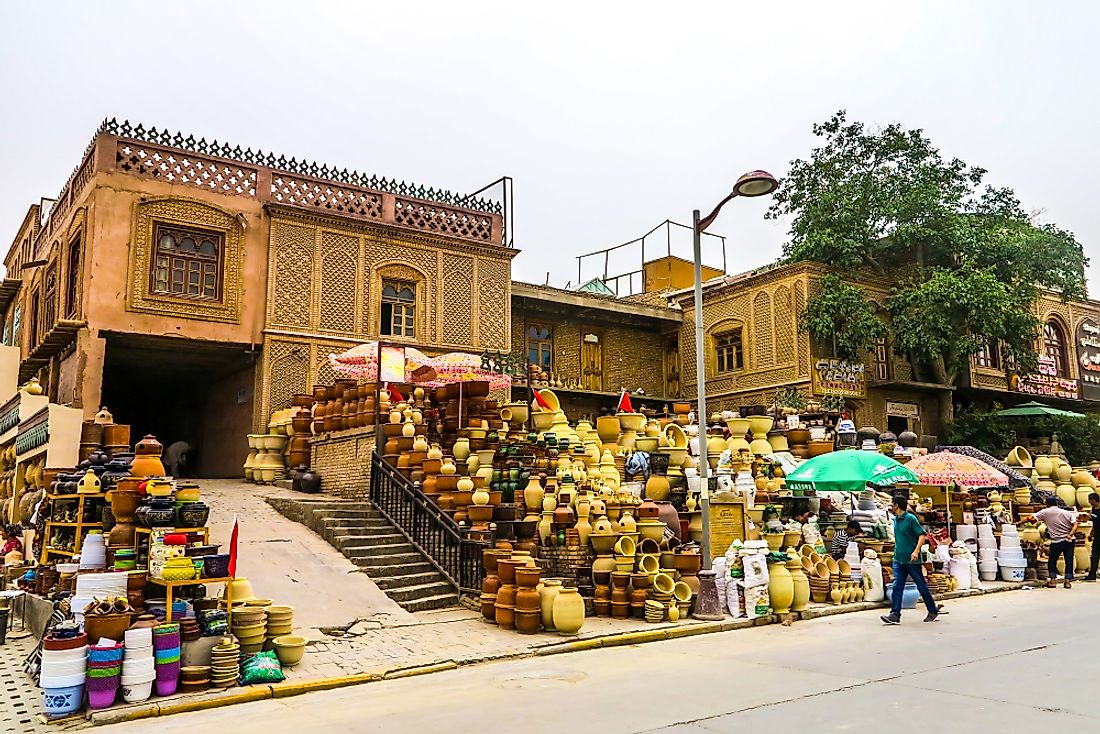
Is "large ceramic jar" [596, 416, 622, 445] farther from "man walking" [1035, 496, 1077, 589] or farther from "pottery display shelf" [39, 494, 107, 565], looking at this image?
"pottery display shelf" [39, 494, 107, 565]

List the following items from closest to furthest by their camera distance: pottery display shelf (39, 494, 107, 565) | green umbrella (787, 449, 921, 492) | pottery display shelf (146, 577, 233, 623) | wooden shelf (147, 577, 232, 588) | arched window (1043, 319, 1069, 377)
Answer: pottery display shelf (146, 577, 233, 623) → wooden shelf (147, 577, 232, 588) → pottery display shelf (39, 494, 107, 565) → green umbrella (787, 449, 921, 492) → arched window (1043, 319, 1069, 377)

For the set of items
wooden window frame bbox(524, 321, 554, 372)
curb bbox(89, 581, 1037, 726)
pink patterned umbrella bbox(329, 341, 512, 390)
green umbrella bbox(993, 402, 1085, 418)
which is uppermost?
wooden window frame bbox(524, 321, 554, 372)

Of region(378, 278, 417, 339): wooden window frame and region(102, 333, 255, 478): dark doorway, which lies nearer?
region(102, 333, 255, 478): dark doorway

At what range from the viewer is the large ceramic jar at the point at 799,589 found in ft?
34.6

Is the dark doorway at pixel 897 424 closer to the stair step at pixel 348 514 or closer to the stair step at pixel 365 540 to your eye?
the stair step at pixel 348 514

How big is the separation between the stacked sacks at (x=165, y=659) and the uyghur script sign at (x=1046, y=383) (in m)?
26.7

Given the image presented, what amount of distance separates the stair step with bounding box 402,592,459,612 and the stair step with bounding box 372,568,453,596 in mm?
262

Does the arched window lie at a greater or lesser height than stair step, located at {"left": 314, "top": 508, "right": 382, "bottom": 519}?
greater

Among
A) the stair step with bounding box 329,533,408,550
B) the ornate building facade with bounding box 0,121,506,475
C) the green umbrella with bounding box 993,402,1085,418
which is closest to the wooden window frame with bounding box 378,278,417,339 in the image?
the ornate building facade with bounding box 0,121,506,475

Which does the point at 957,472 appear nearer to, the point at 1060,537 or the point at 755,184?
the point at 1060,537

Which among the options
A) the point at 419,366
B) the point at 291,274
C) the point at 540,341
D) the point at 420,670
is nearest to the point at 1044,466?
the point at 540,341

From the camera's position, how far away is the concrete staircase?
10508 millimetres

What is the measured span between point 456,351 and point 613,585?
10713 millimetres

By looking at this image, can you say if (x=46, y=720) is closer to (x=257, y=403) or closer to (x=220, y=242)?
(x=257, y=403)
